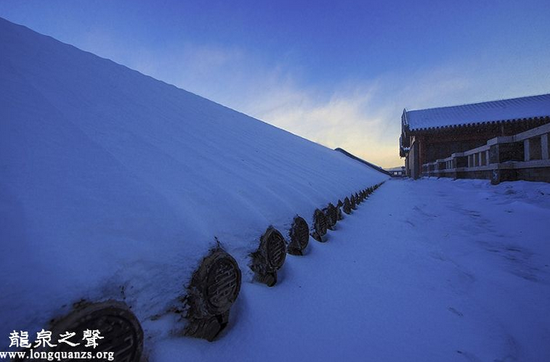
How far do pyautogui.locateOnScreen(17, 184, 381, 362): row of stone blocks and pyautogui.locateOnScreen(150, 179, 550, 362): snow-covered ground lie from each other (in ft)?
0.16

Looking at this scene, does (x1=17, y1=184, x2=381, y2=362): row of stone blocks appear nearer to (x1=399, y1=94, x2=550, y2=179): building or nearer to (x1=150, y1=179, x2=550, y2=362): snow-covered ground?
(x1=150, y1=179, x2=550, y2=362): snow-covered ground

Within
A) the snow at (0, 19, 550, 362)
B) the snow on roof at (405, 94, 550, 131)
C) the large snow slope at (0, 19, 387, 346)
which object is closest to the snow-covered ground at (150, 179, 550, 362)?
the snow at (0, 19, 550, 362)

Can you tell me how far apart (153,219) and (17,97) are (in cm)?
93

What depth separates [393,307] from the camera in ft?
3.02

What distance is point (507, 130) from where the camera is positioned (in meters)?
10.8

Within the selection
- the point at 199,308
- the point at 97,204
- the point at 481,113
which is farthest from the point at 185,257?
the point at 481,113

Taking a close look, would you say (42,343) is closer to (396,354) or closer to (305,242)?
(396,354)

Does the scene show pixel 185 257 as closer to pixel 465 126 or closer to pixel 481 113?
pixel 465 126

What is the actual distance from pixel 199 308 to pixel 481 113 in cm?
1555

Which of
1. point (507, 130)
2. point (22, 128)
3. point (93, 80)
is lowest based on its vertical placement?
point (22, 128)

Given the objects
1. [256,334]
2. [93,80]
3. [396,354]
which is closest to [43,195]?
[256,334]

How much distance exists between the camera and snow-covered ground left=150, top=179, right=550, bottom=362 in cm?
68

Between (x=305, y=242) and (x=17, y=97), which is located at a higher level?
(x=17, y=97)

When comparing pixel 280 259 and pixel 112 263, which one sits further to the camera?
pixel 280 259
